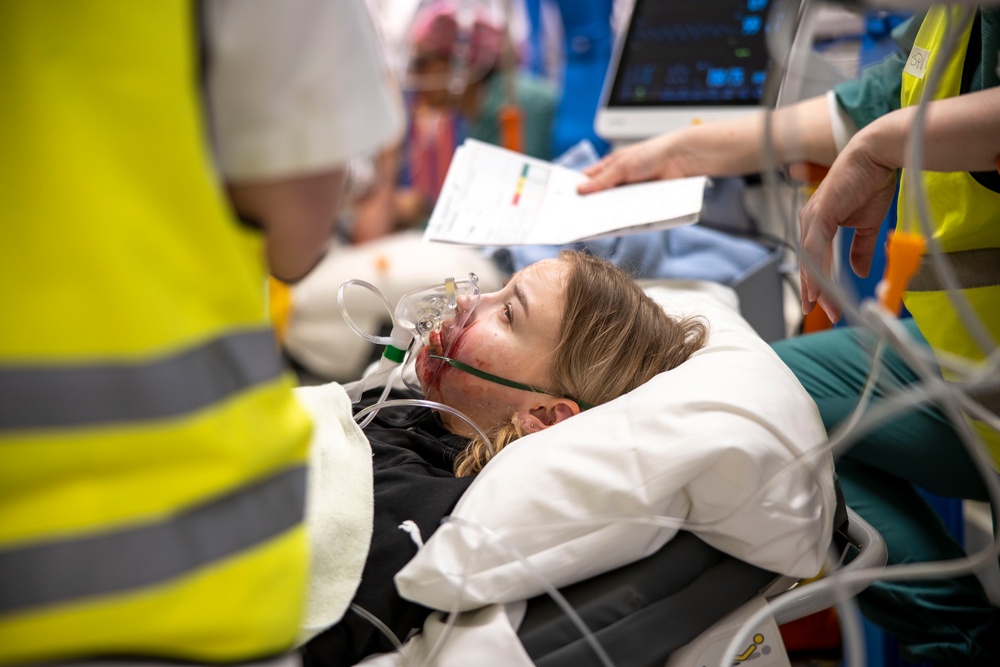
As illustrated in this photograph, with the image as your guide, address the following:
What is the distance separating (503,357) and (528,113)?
2853 millimetres

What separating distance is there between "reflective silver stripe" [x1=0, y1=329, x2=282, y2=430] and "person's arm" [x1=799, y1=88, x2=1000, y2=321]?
674 millimetres

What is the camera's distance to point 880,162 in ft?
3.60

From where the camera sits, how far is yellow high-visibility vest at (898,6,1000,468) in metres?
1.14

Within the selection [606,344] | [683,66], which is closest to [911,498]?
[606,344]

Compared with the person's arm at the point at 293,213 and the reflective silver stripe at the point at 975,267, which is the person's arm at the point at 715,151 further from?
the person's arm at the point at 293,213

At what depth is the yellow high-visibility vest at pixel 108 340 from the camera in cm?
61

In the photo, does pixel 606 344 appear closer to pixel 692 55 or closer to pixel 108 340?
pixel 108 340

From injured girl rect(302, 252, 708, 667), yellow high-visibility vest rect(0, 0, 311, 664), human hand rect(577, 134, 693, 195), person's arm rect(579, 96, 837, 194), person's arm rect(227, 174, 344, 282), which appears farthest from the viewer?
human hand rect(577, 134, 693, 195)

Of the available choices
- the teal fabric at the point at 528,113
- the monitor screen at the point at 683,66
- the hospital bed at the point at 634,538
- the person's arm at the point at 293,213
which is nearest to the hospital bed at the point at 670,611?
the hospital bed at the point at 634,538

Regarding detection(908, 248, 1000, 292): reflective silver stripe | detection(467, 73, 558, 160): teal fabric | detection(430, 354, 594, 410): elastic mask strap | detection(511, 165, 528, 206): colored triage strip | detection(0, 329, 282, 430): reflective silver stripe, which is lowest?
detection(467, 73, 558, 160): teal fabric

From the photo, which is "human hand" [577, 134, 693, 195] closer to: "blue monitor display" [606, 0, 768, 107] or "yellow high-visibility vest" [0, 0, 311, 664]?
"blue monitor display" [606, 0, 768, 107]

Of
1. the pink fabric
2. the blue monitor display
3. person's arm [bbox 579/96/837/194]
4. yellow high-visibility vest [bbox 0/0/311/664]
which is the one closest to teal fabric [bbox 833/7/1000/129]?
person's arm [bbox 579/96/837/194]

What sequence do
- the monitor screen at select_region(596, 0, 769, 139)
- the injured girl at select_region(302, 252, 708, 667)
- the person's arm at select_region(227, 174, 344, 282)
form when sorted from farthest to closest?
the monitor screen at select_region(596, 0, 769, 139), the injured girl at select_region(302, 252, 708, 667), the person's arm at select_region(227, 174, 344, 282)

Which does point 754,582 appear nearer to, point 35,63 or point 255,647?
point 255,647
